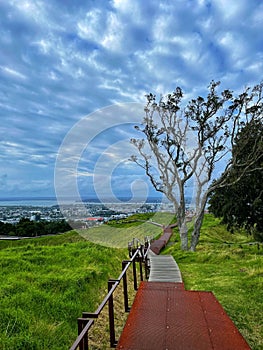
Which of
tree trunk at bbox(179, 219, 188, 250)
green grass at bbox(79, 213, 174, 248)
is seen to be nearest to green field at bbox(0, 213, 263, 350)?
green grass at bbox(79, 213, 174, 248)

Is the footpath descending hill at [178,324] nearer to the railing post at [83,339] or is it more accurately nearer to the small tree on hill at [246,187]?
the railing post at [83,339]

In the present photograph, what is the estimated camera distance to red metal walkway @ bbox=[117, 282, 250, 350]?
3691mm

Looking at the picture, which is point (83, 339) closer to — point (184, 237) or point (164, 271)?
point (164, 271)

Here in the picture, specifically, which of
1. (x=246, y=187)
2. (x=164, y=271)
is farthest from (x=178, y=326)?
(x=246, y=187)

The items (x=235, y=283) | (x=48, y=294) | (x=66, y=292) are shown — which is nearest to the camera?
(x=48, y=294)

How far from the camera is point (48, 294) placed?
581 cm

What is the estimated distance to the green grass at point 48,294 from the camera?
4.30 metres

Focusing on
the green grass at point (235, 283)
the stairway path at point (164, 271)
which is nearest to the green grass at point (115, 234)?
the stairway path at point (164, 271)

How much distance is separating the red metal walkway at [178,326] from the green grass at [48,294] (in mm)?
1114

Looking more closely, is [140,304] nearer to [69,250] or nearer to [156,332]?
[156,332]

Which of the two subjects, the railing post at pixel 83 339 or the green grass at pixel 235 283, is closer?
the railing post at pixel 83 339

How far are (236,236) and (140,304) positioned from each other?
28789 mm

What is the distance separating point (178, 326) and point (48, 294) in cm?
280

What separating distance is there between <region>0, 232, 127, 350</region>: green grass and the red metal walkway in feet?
3.65
